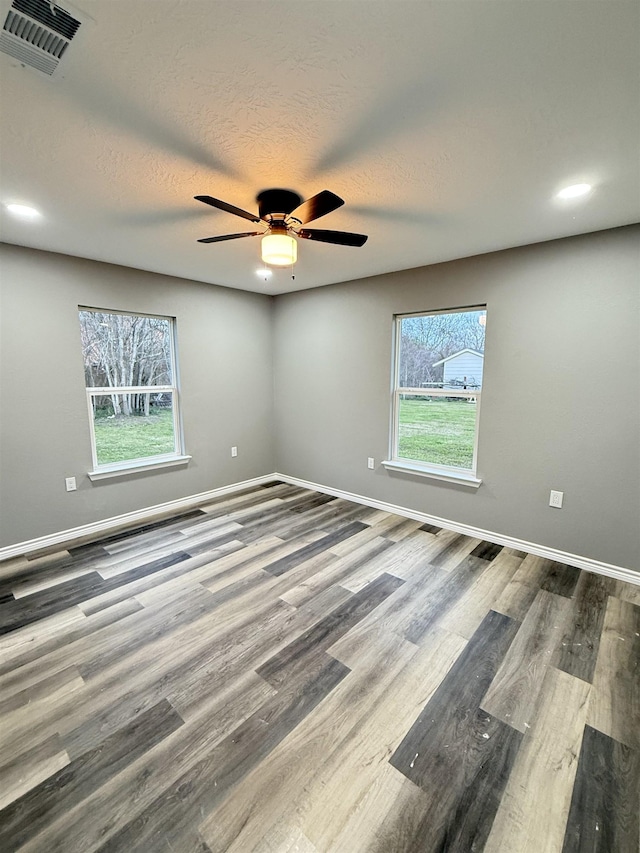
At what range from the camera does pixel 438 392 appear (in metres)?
3.48

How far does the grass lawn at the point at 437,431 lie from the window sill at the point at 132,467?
8.08ft

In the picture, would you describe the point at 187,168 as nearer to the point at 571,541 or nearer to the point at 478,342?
the point at 478,342

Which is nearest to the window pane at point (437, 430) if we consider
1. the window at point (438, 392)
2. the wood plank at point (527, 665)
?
the window at point (438, 392)

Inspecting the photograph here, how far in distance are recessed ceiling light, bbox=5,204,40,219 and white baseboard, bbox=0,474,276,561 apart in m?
2.49

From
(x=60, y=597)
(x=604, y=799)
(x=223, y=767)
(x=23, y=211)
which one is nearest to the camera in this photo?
(x=604, y=799)

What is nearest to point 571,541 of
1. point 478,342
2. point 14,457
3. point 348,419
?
point 478,342

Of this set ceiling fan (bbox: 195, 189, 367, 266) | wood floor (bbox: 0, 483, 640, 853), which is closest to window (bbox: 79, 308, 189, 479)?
wood floor (bbox: 0, 483, 640, 853)

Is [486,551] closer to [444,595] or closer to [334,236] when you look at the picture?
[444,595]

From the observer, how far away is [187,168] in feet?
5.71

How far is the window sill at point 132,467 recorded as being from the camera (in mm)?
3376

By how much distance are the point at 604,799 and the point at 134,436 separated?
159 inches

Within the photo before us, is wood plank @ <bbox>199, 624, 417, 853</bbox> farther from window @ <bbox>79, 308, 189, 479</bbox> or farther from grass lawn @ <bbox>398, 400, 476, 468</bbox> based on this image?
window @ <bbox>79, 308, 189, 479</bbox>

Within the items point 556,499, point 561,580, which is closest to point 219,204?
point 556,499

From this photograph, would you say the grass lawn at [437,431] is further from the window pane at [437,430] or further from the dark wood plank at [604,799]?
the dark wood plank at [604,799]
